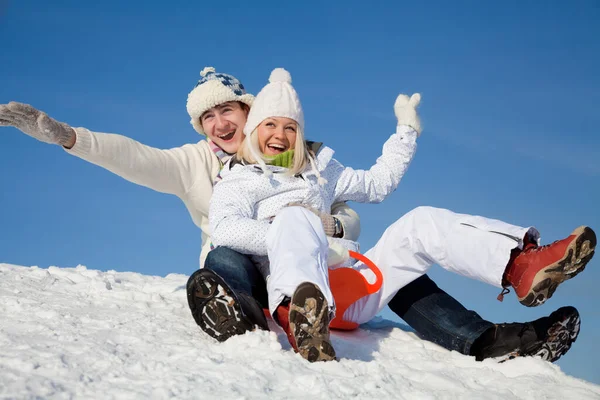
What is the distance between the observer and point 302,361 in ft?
8.17

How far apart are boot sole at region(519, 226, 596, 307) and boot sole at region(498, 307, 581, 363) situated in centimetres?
45

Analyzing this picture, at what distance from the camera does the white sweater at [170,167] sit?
3583 mm

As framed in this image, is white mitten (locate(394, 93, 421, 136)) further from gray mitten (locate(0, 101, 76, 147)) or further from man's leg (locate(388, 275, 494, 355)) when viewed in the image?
gray mitten (locate(0, 101, 76, 147))

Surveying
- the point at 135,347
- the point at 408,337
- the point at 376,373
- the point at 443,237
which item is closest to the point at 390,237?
the point at 443,237

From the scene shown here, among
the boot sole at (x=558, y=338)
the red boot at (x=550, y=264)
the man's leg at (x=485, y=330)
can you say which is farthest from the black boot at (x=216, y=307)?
the boot sole at (x=558, y=338)

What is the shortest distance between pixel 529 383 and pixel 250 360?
1163mm

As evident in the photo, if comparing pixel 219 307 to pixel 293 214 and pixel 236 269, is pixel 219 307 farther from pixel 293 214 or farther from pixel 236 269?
pixel 293 214

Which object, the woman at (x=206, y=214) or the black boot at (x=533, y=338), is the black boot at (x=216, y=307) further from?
the black boot at (x=533, y=338)

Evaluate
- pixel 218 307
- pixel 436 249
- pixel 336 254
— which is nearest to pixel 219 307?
pixel 218 307

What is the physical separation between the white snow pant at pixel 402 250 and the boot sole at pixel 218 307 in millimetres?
158

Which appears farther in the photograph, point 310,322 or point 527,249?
point 527,249

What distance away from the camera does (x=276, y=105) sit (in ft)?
11.8

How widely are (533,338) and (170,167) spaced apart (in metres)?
2.21

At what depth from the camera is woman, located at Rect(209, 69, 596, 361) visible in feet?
8.51
